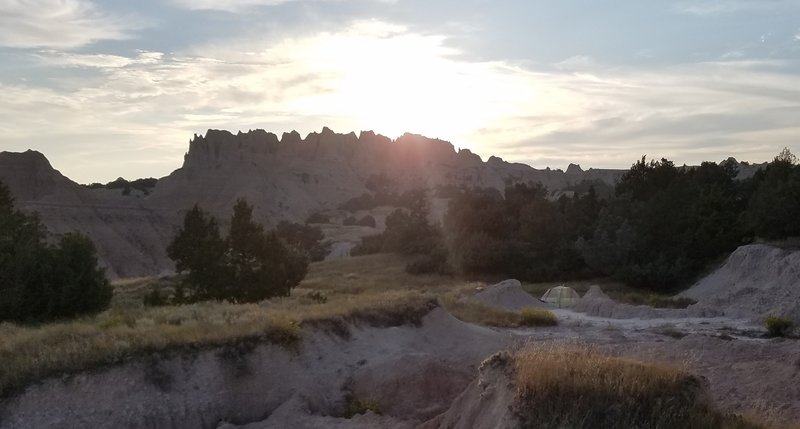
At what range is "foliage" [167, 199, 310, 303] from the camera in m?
29.6

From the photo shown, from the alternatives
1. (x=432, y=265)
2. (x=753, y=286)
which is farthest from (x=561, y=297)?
(x=432, y=265)

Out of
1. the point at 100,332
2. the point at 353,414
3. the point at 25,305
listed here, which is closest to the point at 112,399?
the point at 100,332

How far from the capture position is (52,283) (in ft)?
74.8

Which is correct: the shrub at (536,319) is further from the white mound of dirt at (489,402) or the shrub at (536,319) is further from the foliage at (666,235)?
the foliage at (666,235)

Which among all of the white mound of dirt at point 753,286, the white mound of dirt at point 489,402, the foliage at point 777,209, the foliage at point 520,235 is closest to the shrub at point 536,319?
the white mound of dirt at point 753,286

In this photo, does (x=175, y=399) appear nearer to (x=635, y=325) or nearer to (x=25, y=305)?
(x=25, y=305)

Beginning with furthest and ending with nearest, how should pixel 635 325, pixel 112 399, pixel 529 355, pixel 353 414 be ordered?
1. pixel 635 325
2. pixel 353 414
3. pixel 112 399
4. pixel 529 355

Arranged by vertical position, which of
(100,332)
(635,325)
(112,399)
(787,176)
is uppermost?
(787,176)

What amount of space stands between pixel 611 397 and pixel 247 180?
111 metres

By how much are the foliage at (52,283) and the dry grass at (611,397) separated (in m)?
18.5

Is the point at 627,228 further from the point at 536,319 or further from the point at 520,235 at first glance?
the point at 536,319

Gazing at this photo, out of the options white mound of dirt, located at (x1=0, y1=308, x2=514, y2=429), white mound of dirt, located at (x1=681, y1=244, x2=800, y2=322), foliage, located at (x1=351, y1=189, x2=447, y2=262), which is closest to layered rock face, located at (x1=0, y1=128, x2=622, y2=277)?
foliage, located at (x1=351, y1=189, x2=447, y2=262)

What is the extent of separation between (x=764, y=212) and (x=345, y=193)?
Result: 107 metres

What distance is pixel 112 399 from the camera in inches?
493
